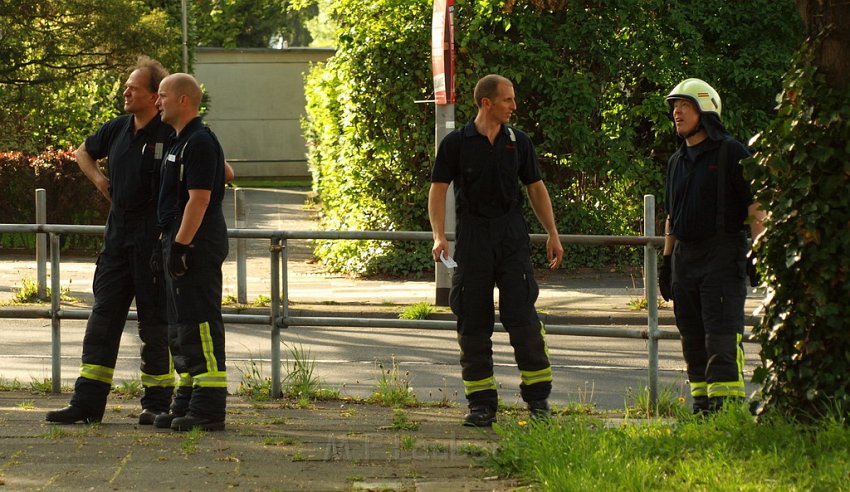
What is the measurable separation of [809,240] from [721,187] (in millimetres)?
1037

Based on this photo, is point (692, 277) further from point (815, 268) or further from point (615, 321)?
point (615, 321)

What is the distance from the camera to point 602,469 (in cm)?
511

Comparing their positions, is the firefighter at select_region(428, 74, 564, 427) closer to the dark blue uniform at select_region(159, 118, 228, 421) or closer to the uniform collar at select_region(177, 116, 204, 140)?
the dark blue uniform at select_region(159, 118, 228, 421)

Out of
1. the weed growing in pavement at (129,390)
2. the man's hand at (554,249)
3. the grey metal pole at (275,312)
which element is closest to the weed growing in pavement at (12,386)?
the weed growing in pavement at (129,390)

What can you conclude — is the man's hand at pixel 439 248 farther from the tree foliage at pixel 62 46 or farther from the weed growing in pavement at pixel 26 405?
the tree foliage at pixel 62 46

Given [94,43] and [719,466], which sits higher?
[94,43]

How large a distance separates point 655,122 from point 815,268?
12181mm

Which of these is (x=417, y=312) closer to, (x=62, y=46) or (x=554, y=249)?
(x=554, y=249)

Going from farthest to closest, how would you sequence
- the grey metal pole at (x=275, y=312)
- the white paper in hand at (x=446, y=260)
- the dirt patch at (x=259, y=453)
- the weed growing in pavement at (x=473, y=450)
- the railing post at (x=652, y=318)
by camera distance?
1. the grey metal pole at (x=275, y=312)
2. the railing post at (x=652, y=318)
3. the white paper in hand at (x=446, y=260)
4. the weed growing in pavement at (x=473, y=450)
5. the dirt patch at (x=259, y=453)

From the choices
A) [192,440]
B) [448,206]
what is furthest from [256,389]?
[448,206]

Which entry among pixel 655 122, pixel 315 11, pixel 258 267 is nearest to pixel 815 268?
pixel 655 122

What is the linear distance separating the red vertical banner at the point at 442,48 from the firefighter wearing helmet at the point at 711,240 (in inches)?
277

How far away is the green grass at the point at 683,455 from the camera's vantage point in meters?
4.93

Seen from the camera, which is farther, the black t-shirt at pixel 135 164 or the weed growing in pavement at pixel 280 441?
the black t-shirt at pixel 135 164
